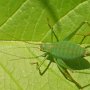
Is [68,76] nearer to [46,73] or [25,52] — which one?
[46,73]

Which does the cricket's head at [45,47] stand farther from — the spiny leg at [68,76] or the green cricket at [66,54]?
the spiny leg at [68,76]

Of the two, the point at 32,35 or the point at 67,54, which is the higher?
the point at 32,35

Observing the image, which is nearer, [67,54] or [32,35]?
[32,35]

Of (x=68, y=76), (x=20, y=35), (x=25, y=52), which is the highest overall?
(x=20, y=35)

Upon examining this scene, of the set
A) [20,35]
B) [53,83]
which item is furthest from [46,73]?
[20,35]

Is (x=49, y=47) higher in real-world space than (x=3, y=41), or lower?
lower

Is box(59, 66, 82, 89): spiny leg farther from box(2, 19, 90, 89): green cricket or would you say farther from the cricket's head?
the cricket's head

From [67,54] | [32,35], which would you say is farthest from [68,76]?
[32,35]

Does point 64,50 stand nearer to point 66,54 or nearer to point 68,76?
point 66,54
